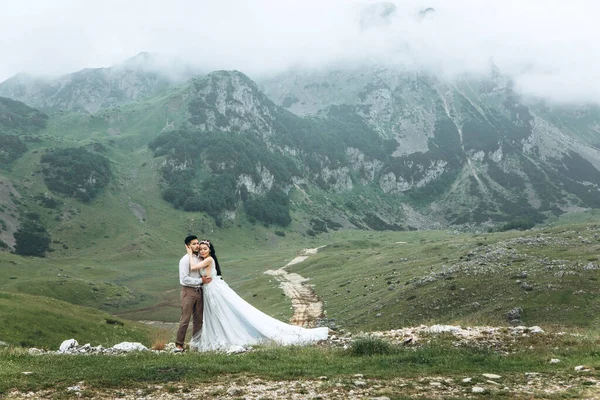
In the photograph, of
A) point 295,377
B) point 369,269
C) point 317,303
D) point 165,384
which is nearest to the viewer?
point 165,384

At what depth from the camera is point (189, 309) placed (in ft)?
60.8

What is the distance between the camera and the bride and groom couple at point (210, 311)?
18453 millimetres

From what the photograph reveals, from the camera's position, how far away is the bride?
18.7 meters

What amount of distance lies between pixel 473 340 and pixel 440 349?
2987 mm

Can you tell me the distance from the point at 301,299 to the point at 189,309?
5626 cm

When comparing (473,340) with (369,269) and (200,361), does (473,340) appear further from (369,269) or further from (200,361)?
(369,269)

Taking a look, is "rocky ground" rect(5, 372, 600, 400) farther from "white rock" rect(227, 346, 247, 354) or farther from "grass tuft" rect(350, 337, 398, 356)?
"white rock" rect(227, 346, 247, 354)

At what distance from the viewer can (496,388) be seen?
38.8 feet

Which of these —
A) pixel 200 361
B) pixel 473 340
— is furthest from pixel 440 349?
pixel 200 361

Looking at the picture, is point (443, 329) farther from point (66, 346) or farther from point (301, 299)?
point (301, 299)

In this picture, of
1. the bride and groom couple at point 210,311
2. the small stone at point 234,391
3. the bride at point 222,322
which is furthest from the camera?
the bride at point 222,322

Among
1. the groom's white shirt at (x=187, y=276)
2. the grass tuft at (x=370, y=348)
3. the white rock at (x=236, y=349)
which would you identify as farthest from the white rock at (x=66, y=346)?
the grass tuft at (x=370, y=348)

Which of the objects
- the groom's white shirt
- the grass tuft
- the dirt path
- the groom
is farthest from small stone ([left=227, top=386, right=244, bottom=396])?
the dirt path

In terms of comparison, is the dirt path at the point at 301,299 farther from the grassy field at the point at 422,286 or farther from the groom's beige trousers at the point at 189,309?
the groom's beige trousers at the point at 189,309
